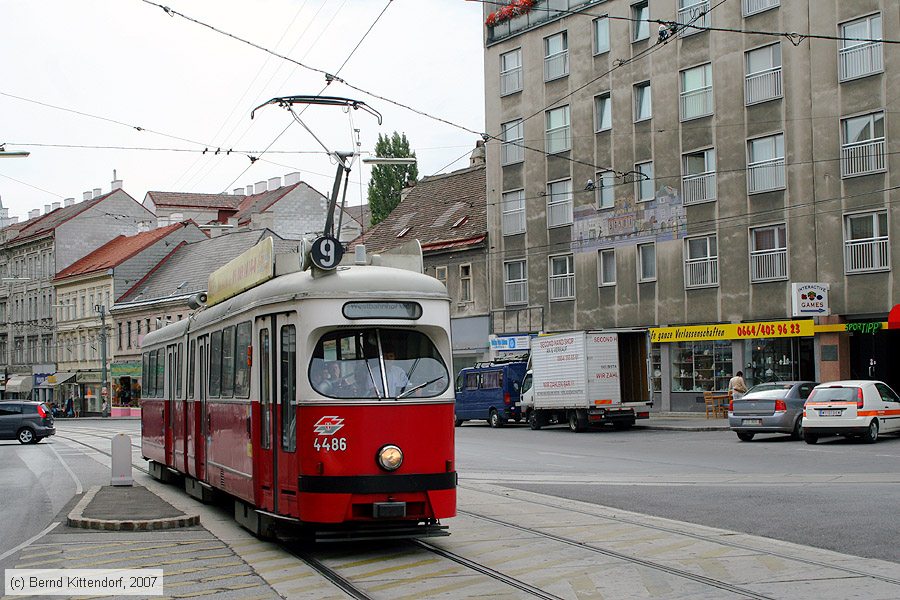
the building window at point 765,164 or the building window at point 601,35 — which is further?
the building window at point 601,35

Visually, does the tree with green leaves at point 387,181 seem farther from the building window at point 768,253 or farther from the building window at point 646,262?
the building window at point 768,253

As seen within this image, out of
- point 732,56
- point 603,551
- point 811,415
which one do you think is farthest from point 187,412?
point 732,56

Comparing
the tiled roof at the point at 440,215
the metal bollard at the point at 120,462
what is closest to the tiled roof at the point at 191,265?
the tiled roof at the point at 440,215

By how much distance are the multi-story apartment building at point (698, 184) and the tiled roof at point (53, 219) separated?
49643 millimetres

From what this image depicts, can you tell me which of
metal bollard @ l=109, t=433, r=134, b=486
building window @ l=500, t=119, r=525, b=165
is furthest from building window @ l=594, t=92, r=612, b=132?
metal bollard @ l=109, t=433, r=134, b=486

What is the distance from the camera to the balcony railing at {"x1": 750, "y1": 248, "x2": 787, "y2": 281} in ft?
132

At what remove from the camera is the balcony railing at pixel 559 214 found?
49469mm

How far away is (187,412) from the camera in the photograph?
18.6 meters

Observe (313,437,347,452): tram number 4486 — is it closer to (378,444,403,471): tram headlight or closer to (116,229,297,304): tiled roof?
(378,444,403,471): tram headlight

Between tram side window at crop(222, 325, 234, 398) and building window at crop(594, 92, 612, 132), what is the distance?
33376 mm

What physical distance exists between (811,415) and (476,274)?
2808 cm

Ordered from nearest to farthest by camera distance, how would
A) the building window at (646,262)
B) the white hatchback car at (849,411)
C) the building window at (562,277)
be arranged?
the white hatchback car at (849,411) < the building window at (646,262) < the building window at (562,277)

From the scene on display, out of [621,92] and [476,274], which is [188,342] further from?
[476,274]

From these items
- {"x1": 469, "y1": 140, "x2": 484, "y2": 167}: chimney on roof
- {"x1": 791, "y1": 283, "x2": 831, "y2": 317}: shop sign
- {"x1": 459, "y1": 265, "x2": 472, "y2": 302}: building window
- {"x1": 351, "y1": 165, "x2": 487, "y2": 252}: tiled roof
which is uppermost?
{"x1": 469, "y1": 140, "x2": 484, "y2": 167}: chimney on roof
